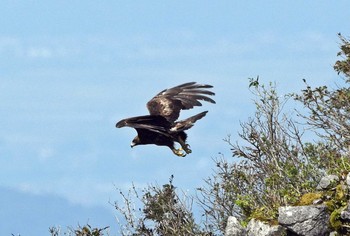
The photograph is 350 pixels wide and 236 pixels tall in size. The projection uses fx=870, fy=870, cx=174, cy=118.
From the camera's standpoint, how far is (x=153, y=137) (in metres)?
20.4

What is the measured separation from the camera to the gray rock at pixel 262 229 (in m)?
16.0

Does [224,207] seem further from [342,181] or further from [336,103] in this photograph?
[342,181]

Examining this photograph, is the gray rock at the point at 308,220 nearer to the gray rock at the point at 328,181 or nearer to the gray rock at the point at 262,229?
the gray rock at the point at 262,229

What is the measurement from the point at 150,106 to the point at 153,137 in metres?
1.38

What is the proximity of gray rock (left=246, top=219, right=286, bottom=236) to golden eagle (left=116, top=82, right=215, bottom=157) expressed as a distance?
10.9ft

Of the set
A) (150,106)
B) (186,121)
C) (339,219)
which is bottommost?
(339,219)

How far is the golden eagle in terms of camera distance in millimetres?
19594

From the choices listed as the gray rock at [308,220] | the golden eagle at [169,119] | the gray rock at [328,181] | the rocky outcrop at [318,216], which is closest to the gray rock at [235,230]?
the rocky outcrop at [318,216]

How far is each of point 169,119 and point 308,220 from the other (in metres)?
5.91

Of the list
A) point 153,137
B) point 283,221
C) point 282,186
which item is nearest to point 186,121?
point 153,137

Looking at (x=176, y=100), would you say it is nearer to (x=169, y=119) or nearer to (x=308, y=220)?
(x=169, y=119)

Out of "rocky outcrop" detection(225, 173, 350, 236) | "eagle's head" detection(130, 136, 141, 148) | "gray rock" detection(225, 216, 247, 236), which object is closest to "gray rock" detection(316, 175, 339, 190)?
"rocky outcrop" detection(225, 173, 350, 236)

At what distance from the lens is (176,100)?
21625mm

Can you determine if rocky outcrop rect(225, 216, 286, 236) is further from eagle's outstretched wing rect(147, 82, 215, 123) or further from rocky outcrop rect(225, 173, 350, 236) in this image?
eagle's outstretched wing rect(147, 82, 215, 123)
